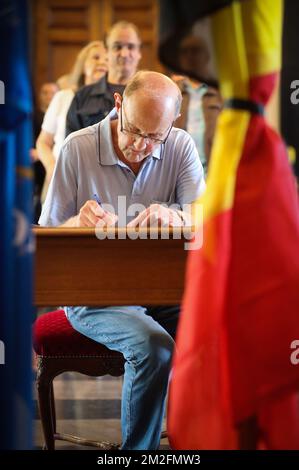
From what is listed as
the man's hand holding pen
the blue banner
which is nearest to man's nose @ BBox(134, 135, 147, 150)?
the man's hand holding pen

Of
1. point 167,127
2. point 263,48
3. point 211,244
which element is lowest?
point 211,244

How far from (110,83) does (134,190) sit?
138cm

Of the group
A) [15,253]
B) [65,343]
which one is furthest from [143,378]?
[15,253]

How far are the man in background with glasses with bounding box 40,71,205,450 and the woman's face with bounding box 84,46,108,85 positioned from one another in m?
1.73

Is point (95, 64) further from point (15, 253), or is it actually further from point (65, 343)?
point (15, 253)

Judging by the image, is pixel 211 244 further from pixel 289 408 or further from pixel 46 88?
pixel 46 88

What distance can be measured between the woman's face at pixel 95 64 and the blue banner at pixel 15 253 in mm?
3115

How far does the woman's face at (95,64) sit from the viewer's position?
4.82 metres

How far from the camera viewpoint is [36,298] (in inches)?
91.4

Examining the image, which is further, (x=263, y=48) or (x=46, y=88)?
(x=46, y=88)

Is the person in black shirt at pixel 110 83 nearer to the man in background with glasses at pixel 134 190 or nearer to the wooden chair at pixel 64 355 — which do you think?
the man in background with glasses at pixel 134 190

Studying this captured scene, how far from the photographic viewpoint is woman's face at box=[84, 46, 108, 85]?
15.8 ft
